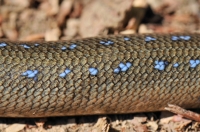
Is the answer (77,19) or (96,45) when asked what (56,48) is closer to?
(96,45)

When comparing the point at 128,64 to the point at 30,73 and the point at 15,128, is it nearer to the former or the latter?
the point at 30,73

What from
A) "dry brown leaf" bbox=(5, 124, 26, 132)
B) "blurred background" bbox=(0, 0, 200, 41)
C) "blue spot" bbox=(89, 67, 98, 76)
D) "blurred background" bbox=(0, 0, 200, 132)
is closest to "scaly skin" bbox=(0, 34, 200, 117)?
"blue spot" bbox=(89, 67, 98, 76)

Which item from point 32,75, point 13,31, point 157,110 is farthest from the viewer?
point 13,31

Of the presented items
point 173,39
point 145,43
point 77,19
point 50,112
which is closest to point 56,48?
point 50,112

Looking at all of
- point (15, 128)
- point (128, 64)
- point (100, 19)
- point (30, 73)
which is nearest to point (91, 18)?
point (100, 19)

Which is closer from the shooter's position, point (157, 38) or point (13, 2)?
point (157, 38)

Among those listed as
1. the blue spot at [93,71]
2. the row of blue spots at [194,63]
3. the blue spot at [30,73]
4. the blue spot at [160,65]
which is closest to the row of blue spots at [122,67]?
the blue spot at [93,71]

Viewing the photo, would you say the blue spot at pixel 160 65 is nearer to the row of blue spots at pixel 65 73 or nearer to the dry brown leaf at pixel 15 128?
the row of blue spots at pixel 65 73
